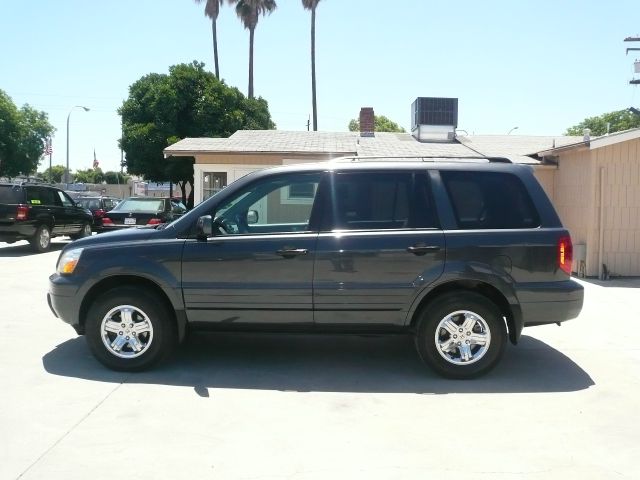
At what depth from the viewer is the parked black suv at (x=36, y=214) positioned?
14.8 meters

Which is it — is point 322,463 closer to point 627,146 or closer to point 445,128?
point 627,146

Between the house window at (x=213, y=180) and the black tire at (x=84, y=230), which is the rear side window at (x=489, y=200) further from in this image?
the black tire at (x=84, y=230)

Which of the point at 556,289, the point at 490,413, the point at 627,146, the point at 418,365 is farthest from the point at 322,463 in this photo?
the point at 627,146

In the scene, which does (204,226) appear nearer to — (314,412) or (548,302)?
(314,412)

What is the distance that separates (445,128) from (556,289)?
14216 mm

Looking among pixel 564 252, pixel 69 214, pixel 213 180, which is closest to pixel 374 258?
pixel 564 252

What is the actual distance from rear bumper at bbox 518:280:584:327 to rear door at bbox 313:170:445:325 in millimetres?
816

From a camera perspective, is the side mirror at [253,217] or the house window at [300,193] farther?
the side mirror at [253,217]

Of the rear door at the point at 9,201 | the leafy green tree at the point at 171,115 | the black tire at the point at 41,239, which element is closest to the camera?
the rear door at the point at 9,201

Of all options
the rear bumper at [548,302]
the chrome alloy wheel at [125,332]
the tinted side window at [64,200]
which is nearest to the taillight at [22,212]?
the tinted side window at [64,200]

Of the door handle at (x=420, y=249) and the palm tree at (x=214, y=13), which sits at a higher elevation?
the palm tree at (x=214, y=13)

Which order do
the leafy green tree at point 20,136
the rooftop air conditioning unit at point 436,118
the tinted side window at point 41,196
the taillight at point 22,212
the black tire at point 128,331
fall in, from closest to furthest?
the black tire at point 128,331, the taillight at point 22,212, the tinted side window at point 41,196, the rooftop air conditioning unit at point 436,118, the leafy green tree at point 20,136

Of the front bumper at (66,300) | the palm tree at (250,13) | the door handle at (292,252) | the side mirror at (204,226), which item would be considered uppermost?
the palm tree at (250,13)

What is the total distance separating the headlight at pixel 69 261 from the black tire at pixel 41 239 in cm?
1071
